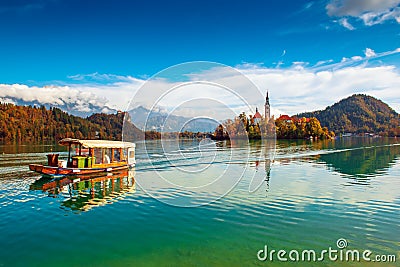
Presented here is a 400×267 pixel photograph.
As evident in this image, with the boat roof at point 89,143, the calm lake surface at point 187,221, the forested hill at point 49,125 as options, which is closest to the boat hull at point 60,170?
the calm lake surface at point 187,221

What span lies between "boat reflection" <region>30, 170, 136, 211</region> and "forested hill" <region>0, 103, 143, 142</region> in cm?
8984

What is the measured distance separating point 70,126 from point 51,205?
165446 millimetres

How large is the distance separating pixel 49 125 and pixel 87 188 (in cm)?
15593

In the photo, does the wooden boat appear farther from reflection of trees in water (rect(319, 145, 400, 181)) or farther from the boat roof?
reflection of trees in water (rect(319, 145, 400, 181))

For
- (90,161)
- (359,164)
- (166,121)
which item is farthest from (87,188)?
A: (359,164)

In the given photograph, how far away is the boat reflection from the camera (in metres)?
18.9

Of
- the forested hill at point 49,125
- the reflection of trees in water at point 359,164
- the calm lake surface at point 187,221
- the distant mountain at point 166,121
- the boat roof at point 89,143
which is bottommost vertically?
the calm lake surface at point 187,221

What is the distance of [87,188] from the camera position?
23500mm

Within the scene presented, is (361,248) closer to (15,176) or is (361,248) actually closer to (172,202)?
(172,202)

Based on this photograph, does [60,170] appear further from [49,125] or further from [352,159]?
[49,125]

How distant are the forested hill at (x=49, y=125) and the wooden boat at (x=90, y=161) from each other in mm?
82696

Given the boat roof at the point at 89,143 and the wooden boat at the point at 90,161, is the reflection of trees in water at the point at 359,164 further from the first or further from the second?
the boat roof at the point at 89,143

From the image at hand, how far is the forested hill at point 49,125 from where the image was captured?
428 ft

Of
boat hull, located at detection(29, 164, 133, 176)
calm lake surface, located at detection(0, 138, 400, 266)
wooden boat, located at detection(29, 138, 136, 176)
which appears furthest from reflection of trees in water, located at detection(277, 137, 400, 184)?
boat hull, located at detection(29, 164, 133, 176)
